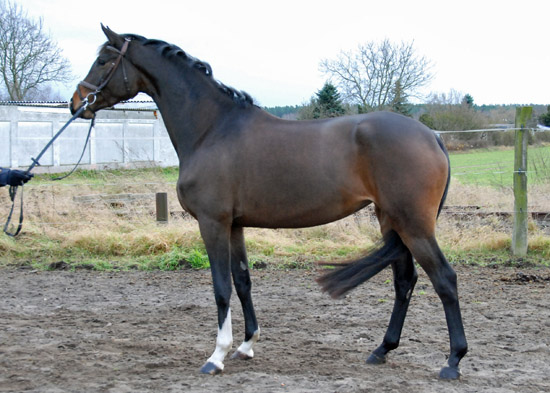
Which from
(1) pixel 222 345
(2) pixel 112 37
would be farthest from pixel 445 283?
(2) pixel 112 37

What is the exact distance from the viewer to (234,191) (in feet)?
13.1

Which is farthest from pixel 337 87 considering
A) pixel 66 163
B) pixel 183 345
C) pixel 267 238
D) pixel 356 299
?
pixel 183 345

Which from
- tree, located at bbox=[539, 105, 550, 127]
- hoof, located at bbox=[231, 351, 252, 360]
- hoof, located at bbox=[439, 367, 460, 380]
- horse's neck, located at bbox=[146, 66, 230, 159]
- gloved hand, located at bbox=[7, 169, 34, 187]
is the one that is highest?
tree, located at bbox=[539, 105, 550, 127]

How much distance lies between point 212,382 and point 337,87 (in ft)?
77.7

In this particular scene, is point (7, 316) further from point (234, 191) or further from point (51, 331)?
point (234, 191)

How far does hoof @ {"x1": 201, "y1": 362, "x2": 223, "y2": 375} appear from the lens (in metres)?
3.89

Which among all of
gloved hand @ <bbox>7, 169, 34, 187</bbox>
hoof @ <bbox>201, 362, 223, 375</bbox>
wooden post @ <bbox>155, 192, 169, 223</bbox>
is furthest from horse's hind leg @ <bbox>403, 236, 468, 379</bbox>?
wooden post @ <bbox>155, 192, 169, 223</bbox>

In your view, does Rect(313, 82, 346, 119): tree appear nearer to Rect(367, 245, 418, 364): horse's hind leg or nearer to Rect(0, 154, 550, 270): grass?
Rect(0, 154, 550, 270): grass

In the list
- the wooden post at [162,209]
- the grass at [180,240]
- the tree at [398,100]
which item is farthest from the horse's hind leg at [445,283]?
the tree at [398,100]

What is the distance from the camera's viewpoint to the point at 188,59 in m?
4.36

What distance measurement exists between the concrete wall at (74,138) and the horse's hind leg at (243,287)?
17.9 m

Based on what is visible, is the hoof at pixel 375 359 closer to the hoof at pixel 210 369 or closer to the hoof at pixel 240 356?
the hoof at pixel 240 356

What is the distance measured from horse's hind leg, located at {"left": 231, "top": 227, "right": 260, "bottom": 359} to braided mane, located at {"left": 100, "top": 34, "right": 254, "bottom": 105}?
1.00m

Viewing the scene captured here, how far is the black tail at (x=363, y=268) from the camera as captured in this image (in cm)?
404
